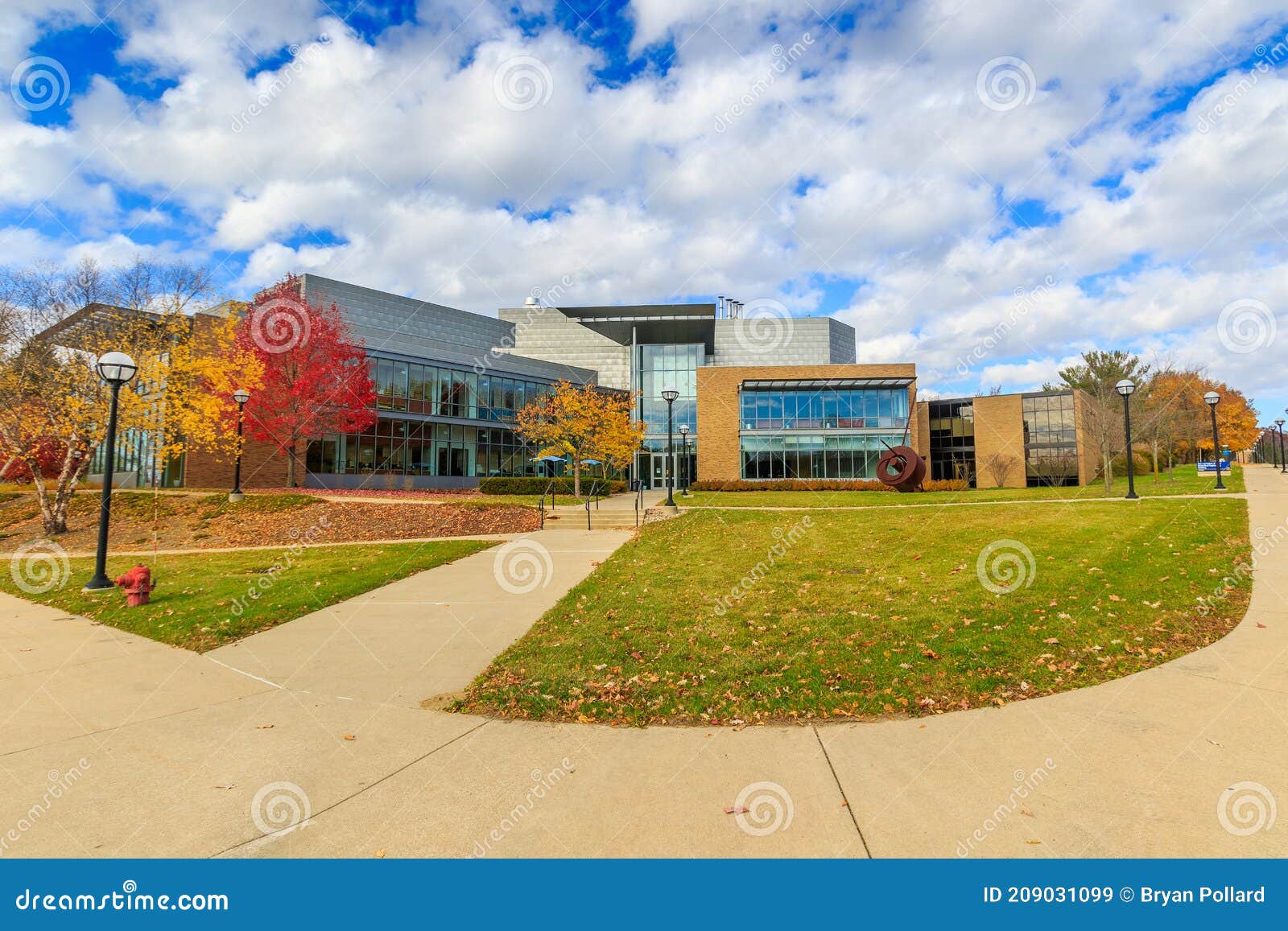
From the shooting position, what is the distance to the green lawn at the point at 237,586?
26.8 feet

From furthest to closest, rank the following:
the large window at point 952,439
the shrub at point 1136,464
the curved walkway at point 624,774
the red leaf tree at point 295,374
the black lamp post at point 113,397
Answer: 1. the large window at point 952,439
2. the shrub at point 1136,464
3. the red leaf tree at point 295,374
4. the black lamp post at point 113,397
5. the curved walkway at point 624,774

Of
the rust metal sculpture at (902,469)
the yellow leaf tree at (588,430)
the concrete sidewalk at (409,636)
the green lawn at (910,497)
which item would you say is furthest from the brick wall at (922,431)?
the concrete sidewalk at (409,636)

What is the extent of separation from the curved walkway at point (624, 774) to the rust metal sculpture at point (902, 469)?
26.3 m

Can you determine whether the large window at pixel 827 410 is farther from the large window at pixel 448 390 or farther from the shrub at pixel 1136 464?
the shrub at pixel 1136 464

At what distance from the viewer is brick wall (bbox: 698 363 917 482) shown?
41.7m

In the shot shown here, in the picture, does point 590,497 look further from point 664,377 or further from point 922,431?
point 922,431

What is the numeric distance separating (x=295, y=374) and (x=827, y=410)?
32311mm

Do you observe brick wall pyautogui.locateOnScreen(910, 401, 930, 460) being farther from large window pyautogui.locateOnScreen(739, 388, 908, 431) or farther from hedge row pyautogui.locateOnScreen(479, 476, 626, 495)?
hedge row pyautogui.locateOnScreen(479, 476, 626, 495)

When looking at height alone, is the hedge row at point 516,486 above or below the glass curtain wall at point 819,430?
below

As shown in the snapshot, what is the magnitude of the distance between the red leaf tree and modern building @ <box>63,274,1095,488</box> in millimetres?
4443

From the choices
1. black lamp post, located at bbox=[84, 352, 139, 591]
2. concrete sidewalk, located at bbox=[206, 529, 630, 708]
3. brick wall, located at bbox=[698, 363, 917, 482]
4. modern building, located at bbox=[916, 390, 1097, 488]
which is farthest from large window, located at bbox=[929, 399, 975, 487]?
black lamp post, located at bbox=[84, 352, 139, 591]

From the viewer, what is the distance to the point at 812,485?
37.8 metres

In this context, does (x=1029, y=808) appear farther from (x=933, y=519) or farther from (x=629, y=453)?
(x=629, y=453)

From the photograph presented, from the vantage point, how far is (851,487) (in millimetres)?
36938
